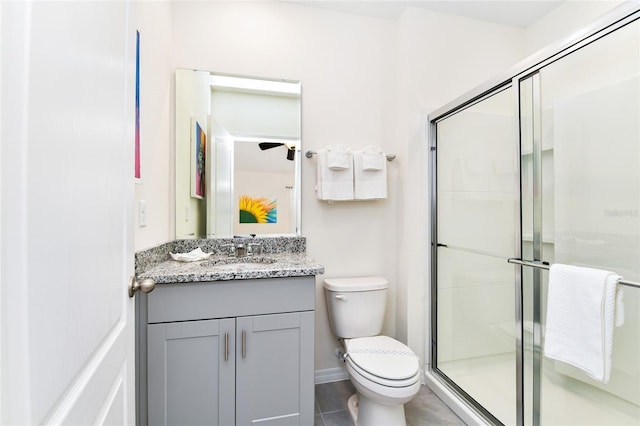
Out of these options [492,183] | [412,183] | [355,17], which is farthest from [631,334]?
[355,17]

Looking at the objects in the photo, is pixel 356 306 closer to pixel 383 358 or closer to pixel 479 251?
pixel 383 358

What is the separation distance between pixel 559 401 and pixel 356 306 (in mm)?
1091

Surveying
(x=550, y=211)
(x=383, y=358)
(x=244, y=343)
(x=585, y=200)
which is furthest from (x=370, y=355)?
(x=585, y=200)

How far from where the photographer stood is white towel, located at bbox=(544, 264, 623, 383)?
1038mm

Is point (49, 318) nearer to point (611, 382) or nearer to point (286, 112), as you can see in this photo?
point (286, 112)

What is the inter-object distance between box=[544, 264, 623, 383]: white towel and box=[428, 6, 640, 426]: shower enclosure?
11 centimetres

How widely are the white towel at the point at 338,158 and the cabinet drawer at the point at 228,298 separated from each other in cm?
82

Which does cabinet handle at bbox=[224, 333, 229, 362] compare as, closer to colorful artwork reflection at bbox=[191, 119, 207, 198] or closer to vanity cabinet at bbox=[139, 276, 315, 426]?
vanity cabinet at bbox=[139, 276, 315, 426]

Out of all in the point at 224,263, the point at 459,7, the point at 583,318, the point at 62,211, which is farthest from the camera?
the point at 459,7

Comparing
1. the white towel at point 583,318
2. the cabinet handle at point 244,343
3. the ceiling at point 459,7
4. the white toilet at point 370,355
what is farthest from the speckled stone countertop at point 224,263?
the ceiling at point 459,7

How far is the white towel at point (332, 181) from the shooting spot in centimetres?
195

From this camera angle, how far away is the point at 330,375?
2.05m

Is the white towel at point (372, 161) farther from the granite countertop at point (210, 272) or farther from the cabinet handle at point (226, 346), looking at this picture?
the cabinet handle at point (226, 346)

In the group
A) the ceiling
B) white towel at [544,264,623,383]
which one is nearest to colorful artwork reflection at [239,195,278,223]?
the ceiling
